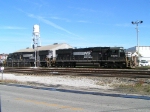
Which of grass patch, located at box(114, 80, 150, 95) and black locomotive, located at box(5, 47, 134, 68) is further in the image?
black locomotive, located at box(5, 47, 134, 68)

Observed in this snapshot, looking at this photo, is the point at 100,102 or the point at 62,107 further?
the point at 100,102

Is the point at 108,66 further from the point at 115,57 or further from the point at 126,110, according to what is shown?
the point at 126,110

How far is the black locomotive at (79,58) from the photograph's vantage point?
34094 mm

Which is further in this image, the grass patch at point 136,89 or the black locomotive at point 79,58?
the black locomotive at point 79,58

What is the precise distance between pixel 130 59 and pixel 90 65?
6.74 m

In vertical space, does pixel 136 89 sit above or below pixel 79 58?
below

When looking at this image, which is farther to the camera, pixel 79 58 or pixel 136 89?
pixel 79 58

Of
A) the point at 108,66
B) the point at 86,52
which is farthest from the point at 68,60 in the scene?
the point at 108,66

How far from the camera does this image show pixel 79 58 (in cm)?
3931

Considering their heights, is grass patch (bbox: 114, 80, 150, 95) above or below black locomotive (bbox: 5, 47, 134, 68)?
below

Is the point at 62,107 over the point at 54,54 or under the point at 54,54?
under

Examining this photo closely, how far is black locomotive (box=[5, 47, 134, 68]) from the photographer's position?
112 ft

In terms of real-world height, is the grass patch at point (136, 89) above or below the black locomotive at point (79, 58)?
below

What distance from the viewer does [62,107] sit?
7.78m
